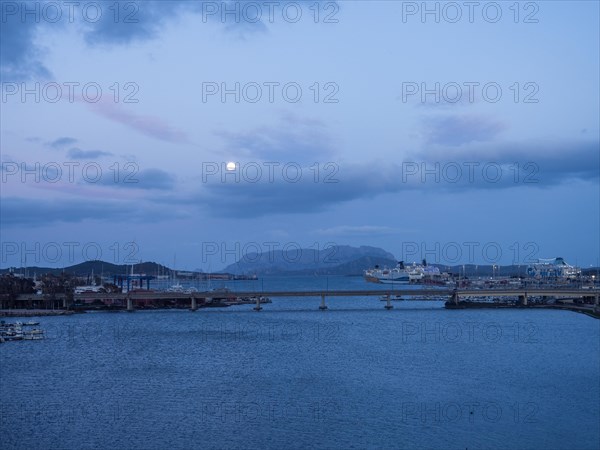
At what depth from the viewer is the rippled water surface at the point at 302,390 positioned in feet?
45.6

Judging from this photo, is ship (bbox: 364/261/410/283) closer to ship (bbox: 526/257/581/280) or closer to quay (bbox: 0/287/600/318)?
ship (bbox: 526/257/581/280)

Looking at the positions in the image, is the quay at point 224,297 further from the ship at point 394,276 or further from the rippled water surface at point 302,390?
the ship at point 394,276

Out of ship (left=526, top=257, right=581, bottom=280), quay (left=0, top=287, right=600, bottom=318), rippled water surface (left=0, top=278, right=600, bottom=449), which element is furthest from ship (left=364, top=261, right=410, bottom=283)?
rippled water surface (left=0, top=278, right=600, bottom=449)

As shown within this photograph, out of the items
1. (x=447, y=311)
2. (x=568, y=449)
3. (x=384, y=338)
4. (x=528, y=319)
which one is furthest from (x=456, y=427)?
(x=447, y=311)

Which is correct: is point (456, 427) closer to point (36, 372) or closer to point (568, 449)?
A: point (568, 449)

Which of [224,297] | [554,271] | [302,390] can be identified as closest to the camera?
[302,390]

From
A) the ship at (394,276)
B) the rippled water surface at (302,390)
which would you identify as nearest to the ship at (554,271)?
the ship at (394,276)

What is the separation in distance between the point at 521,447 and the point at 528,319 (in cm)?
3172

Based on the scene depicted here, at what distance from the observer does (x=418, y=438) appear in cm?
1376

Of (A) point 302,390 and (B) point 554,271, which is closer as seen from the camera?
(A) point 302,390

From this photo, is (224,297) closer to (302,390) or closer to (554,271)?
(302,390)

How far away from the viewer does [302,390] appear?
18094 mm

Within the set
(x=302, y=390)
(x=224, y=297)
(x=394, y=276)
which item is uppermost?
(x=394, y=276)


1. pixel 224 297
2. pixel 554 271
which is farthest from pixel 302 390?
pixel 554 271
